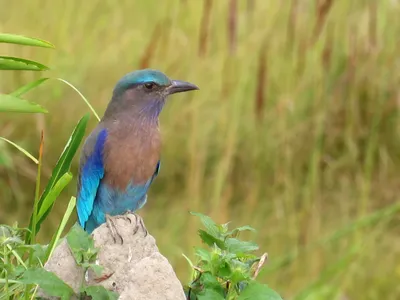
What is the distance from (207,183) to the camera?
212 inches

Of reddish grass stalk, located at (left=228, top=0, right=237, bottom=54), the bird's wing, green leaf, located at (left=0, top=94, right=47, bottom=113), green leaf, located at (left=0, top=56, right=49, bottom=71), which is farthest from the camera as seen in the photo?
reddish grass stalk, located at (left=228, top=0, right=237, bottom=54)

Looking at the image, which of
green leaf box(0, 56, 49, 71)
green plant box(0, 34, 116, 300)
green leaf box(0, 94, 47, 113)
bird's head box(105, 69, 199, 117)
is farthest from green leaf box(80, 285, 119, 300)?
bird's head box(105, 69, 199, 117)

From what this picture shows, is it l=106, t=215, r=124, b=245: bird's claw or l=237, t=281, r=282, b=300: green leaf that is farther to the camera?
l=106, t=215, r=124, b=245: bird's claw

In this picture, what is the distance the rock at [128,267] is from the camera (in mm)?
2092

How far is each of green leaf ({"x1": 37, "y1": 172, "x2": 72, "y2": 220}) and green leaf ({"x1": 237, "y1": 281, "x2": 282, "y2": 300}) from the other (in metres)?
0.52

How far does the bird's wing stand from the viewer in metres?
2.99

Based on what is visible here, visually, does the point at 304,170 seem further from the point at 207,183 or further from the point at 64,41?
the point at 64,41

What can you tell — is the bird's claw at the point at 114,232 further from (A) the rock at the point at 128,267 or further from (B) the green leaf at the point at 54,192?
(B) the green leaf at the point at 54,192

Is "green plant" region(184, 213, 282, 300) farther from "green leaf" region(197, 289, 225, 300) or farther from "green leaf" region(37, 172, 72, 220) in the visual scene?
"green leaf" region(37, 172, 72, 220)

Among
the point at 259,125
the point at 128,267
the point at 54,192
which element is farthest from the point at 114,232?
the point at 259,125

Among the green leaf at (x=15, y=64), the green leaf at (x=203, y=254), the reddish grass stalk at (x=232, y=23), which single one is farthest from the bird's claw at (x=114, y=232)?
the reddish grass stalk at (x=232, y=23)

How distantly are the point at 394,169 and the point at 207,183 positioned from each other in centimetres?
100

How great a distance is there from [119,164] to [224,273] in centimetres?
95

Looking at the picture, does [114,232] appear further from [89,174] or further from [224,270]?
[89,174]
